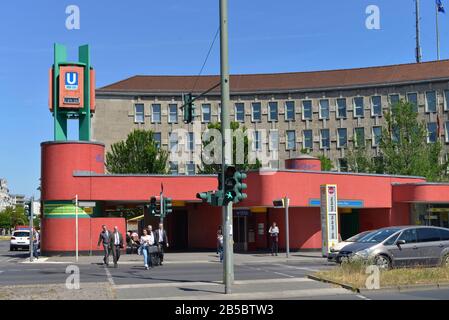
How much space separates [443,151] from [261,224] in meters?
36.5

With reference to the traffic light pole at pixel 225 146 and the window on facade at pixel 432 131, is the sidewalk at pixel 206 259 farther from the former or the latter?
the window on facade at pixel 432 131

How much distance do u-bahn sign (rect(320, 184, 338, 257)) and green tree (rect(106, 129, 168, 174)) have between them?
25.8m

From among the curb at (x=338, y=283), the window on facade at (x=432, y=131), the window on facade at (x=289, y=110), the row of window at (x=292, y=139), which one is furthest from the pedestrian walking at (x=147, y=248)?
the window on facade at (x=432, y=131)

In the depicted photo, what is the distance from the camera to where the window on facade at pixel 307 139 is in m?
72.5

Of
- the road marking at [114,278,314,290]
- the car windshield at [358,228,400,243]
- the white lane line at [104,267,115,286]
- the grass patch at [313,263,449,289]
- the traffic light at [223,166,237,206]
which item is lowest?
the white lane line at [104,267,115,286]

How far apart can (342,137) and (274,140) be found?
771 centimetres

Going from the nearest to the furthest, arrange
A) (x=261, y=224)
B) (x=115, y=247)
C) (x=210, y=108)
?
1. (x=115, y=247)
2. (x=261, y=224)
3. (x=210, y=108)

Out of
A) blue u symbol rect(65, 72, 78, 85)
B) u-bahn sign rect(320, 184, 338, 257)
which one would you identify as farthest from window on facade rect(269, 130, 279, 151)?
u-bahn sign rect(320, 184, 338, 257)

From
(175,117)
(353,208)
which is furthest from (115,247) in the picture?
(175,117)

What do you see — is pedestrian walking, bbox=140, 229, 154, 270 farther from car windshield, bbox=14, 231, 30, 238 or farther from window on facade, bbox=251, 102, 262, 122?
window on facade, bbox=251, 102, 262, 122

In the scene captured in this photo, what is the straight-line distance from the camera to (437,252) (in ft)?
70.0

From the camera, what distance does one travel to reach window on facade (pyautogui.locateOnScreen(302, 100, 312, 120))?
2852 inches

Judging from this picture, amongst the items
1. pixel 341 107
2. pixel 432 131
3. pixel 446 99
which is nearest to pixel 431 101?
pixel 446 99
